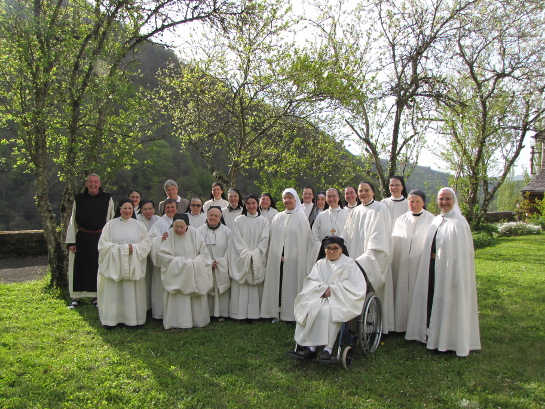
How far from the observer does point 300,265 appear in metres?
7.35

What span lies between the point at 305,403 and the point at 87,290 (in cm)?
524

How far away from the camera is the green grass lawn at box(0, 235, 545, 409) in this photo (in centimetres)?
439

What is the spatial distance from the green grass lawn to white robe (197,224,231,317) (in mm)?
400

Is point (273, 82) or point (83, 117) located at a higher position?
point (273, 82)

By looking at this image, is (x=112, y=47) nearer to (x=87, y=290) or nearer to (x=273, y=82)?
(x=273, y=82)

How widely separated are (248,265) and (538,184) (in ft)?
111

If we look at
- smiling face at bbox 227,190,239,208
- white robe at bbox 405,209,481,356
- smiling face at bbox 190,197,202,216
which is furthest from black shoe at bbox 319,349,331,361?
smiling face at bbox 190,197,202,216

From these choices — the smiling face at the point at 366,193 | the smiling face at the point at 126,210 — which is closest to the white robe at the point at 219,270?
the smiling face at the point at 126,210

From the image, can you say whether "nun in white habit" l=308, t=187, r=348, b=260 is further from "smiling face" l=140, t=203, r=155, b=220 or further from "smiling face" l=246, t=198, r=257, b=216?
"smiling face" l=140, t=203, r=155, b=220

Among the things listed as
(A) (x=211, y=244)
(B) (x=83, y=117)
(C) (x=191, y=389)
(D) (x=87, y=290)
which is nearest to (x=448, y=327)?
(C) (x=191, y=389)

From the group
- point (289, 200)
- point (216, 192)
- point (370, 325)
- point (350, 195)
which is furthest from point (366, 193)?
point (216, 192)

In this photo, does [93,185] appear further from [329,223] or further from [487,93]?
[487,93]

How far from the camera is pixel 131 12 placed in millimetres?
9031

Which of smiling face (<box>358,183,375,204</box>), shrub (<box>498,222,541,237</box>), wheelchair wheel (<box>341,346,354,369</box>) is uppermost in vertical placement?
smiling face (<box>358,183,375,204</box>)
